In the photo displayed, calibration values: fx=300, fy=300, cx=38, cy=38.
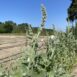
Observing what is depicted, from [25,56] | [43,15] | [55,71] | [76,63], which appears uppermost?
[43,15]

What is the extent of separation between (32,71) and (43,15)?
2.30ft

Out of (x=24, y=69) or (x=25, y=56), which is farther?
(x=25, y=56)

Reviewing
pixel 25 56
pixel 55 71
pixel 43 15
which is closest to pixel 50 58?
pixel 55 71

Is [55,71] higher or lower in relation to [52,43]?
lower

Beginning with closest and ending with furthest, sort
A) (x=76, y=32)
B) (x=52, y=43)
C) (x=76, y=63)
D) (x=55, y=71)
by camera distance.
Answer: (x=55, y=71) < (x=52, y=43) < (x=76, y=63) < (x=76, y=32)

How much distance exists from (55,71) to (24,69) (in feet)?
2.32

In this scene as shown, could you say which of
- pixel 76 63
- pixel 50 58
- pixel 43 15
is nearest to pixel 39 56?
pixel 50 58

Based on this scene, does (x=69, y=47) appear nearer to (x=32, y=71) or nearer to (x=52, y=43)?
(x=52, y=43)

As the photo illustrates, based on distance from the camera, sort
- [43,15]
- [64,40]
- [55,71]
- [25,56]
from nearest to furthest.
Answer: [43,15]
[25,56]
[55,71]
[64,40]

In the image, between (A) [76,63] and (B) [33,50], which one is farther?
(A) [76,63]

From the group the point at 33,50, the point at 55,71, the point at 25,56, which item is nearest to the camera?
the point at 33,50

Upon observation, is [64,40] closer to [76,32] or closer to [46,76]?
[76,32]

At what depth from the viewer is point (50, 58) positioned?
12.0ft

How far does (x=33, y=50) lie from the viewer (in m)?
2.94
